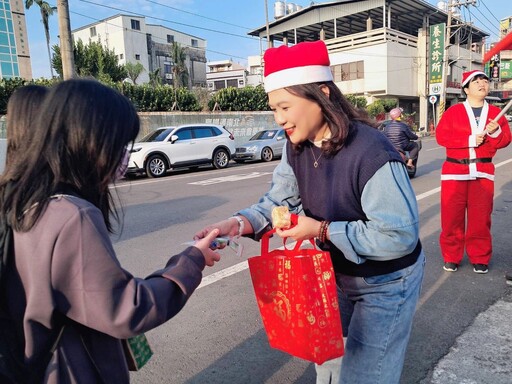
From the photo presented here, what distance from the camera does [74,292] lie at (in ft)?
3.33

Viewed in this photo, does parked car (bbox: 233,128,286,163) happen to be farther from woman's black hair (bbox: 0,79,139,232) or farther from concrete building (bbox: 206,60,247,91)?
concrete building (bbox: 206,60,247,91)

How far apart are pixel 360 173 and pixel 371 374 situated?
737 millimetres

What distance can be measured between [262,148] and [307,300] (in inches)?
567

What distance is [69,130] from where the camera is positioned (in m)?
1.08

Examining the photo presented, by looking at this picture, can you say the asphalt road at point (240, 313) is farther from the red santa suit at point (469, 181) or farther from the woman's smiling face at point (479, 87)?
the woman's smiling face at point (479, 87)

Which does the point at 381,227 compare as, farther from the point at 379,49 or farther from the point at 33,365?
the point at 379,49

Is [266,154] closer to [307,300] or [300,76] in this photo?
[300,76]

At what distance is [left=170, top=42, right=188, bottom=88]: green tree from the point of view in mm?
53000

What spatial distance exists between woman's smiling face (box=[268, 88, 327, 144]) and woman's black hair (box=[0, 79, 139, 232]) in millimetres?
617

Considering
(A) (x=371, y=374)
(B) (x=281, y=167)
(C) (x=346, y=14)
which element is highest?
(C) (x=346, y=14)

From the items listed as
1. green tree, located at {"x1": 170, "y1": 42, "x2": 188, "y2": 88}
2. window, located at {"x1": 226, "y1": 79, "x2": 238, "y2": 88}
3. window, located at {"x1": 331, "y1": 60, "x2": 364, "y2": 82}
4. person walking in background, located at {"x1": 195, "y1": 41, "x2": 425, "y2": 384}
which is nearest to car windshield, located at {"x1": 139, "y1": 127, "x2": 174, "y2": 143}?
person walking in background, located at {"x1": 195, "y1": 41, "x2": 425, "y2": 384}

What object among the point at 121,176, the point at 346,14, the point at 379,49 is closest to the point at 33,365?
the point at 121,176

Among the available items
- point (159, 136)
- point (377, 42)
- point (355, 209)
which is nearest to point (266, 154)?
point (159, 136)

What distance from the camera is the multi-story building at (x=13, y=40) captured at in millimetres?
36406
